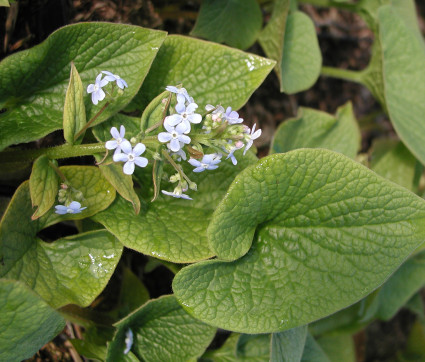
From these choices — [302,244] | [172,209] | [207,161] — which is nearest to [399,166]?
[302,244]

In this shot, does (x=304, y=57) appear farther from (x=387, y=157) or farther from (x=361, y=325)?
(x=361, y=325)

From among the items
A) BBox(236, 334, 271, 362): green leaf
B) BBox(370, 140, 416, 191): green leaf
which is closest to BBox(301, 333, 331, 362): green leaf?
BBox(236, 334, 271, 362): green leaf

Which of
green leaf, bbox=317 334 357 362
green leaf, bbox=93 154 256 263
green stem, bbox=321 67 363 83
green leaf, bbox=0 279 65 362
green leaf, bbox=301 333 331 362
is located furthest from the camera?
green stem, bbox=321 67 363 83

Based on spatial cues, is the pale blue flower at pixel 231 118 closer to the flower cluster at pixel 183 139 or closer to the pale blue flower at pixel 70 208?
the flower cluster at pixel 183 139

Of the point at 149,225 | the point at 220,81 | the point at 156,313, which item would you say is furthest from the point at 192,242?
the point at 220,81

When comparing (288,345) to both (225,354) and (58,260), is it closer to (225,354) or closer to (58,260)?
(225,354)

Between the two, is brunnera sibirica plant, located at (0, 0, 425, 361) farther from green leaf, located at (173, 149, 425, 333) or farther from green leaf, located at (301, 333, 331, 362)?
green leaf, located at (301, 333, 331, 362)

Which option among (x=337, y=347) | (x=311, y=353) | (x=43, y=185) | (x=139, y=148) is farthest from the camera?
(x=337, y=347)

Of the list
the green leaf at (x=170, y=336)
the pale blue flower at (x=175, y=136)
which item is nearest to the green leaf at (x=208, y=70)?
the pale blue flower at (x=175, y=136)
